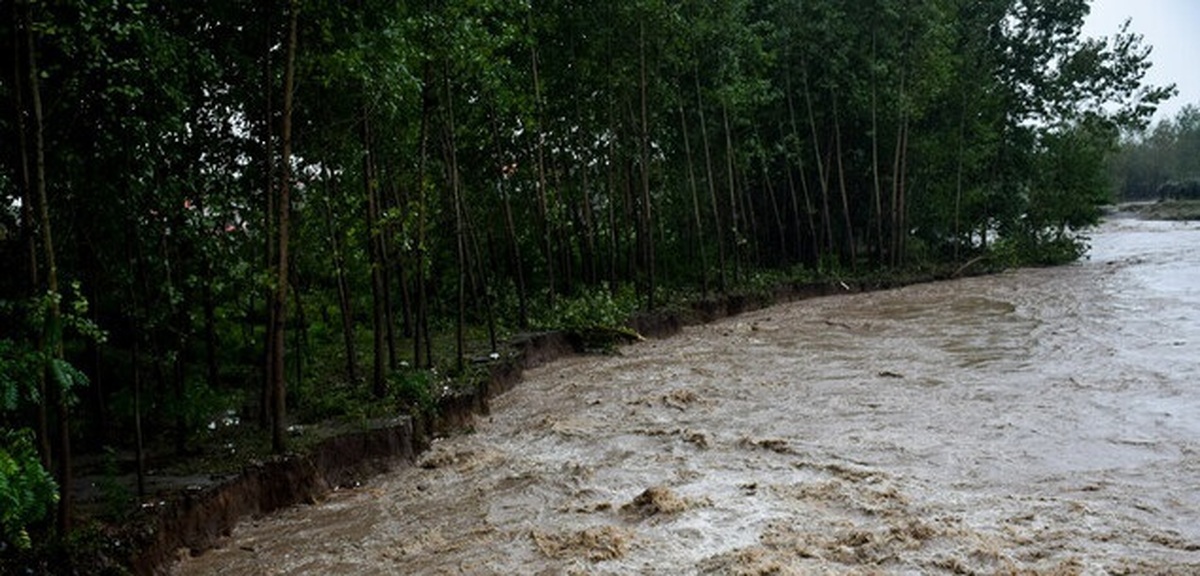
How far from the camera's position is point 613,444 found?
11.1 meters

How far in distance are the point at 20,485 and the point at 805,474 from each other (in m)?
6.67

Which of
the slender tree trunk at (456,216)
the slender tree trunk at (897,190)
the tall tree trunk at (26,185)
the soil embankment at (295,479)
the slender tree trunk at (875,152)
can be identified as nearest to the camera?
the tall tree trunk at (26,185)

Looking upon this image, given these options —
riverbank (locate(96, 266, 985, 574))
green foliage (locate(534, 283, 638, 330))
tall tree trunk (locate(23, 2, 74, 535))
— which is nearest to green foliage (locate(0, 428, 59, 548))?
tall tree trunk (locate(23, 2, 74, 535))

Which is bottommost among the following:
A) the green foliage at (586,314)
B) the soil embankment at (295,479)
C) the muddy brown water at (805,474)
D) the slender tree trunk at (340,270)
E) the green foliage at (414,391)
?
the muddy brown water at (805,474)

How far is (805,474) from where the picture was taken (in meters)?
9.41

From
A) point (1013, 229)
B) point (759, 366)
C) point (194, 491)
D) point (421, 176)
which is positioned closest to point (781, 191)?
point (1013, 229)

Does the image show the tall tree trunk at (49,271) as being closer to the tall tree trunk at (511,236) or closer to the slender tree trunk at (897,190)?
the tall tree trunk at (511,236)

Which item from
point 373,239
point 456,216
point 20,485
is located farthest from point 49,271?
point 456,216

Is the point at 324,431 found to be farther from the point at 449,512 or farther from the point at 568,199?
the point at 568,199

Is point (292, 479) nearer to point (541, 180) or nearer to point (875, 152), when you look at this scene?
point (541, 180)

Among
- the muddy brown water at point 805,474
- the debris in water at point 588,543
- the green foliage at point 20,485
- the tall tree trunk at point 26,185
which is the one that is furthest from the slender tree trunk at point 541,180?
the green foliage at point 20,485

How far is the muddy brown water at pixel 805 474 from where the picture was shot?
7352 mm

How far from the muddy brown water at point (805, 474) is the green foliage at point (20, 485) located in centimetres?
191

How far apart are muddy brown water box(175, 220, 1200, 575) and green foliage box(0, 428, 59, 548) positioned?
1906 millimetres
